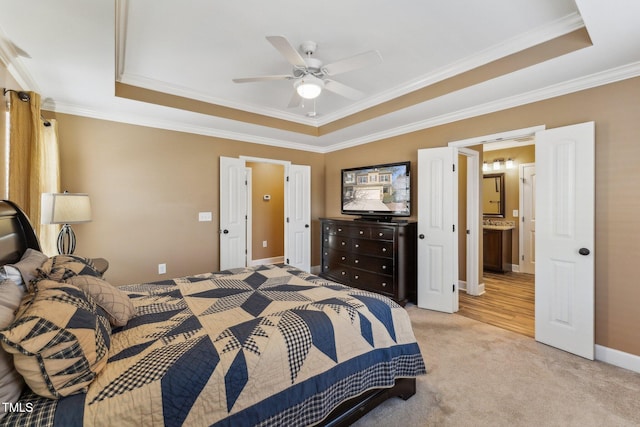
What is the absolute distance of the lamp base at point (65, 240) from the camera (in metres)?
2.80

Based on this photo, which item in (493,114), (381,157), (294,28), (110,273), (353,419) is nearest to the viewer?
(353,419)

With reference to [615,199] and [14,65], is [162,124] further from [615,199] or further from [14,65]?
[615,199]

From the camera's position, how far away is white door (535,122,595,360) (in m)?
2.48

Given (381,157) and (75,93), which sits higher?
(75,93)

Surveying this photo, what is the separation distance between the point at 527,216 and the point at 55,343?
680 centimetres

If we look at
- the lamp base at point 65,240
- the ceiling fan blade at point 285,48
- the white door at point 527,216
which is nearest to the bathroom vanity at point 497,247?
the white door at point 527,216

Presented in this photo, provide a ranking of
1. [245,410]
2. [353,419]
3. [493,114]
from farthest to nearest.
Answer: [493,114], [353,419], [245,410]

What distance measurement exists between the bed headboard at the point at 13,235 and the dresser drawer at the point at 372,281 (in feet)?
11.1

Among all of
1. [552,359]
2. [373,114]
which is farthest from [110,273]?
[552,359]

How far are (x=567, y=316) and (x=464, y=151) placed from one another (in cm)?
222

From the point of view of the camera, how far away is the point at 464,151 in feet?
12.8

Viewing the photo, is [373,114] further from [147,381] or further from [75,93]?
[147,381]

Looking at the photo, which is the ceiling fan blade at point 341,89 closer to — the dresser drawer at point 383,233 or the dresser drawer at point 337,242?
the dresser drawer at point 383,233

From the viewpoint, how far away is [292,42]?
94.5 inches
